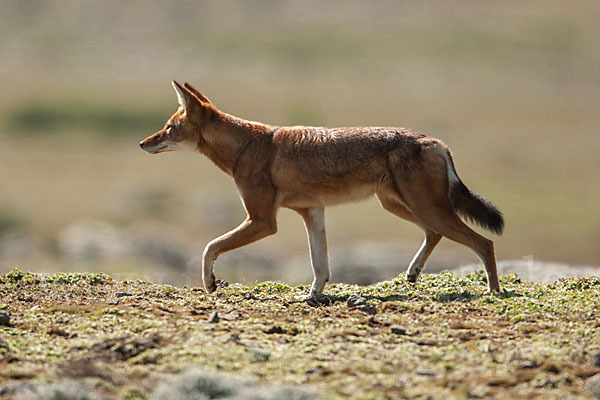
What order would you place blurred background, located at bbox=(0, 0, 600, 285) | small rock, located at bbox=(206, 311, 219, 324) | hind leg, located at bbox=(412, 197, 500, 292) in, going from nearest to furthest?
small rock, located at bbox=(206, 311, 219, 324) < hind leg, located at bbox=(412, 197, 500, 292) < blurred background, located at bbox=(0, 0, 600, 285)

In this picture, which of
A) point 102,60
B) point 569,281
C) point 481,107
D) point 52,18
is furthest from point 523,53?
point 569,281

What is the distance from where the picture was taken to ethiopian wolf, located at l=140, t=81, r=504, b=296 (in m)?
11.8

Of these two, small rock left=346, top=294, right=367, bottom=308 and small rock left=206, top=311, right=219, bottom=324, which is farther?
small rock left=346, top=294, right=367, bottom=308

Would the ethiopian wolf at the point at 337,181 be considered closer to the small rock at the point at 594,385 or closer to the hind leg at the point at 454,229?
the hind leg at the point at 454,229

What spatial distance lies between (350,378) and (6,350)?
12.4 ft

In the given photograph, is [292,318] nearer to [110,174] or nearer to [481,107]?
[110,174]

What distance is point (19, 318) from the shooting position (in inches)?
408

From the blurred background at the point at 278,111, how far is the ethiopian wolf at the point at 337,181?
4.07m

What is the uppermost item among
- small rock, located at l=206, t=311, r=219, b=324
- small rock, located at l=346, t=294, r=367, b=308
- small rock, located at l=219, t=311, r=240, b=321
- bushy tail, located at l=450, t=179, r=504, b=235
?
bushy tail, located at l=450, t=179, r=504, b=235

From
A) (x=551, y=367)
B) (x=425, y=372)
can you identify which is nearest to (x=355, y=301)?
(x=425, y=372)

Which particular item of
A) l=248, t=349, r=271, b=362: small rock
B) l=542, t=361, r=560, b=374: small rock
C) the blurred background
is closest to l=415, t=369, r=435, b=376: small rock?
l=542, t=361, r=560, b=374: small rock

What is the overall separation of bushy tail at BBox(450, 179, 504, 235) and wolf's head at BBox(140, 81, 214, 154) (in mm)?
4240

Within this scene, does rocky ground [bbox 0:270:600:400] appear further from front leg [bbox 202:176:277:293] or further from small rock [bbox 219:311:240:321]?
front leg [bbox 202:176:277:293]

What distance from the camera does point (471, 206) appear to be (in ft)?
39.5
